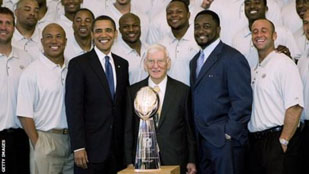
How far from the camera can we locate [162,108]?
19.3ft

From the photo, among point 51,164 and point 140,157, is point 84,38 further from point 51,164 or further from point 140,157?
point 140,157

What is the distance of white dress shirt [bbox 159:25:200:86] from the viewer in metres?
7.06

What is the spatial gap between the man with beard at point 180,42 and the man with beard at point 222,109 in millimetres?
789

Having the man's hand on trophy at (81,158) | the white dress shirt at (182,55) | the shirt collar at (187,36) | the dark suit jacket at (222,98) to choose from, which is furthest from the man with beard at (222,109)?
the man's hand on trophy at (81,158)

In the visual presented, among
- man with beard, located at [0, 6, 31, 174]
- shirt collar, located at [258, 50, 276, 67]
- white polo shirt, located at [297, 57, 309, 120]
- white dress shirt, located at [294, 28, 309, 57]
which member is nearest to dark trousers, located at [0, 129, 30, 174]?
man with beard, located at [0, 6, 31, 174]

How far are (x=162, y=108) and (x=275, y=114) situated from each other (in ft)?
3.59

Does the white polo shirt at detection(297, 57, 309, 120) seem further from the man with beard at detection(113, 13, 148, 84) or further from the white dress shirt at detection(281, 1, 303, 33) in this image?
the man with beard at detection(113, 13, 148, 84)

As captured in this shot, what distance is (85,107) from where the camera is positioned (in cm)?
625

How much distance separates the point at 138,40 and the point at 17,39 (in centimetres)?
143

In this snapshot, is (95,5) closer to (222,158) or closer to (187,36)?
(187,36)

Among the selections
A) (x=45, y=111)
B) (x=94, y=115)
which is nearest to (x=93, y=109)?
(x=94, y=115)

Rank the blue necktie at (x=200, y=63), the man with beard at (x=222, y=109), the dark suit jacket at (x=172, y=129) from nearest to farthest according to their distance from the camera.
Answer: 1. the dark suit jacket at (x=172, y=129)
2. the man with beard at (x=222, y=109)
3. the blue necktie at (x=200, y=63)

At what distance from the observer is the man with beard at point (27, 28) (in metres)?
7.44

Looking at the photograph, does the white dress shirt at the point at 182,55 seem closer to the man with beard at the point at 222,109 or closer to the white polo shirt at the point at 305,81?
the man with beard at the point at 222,109
